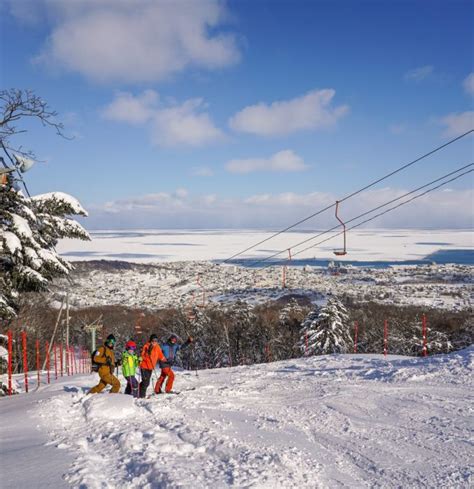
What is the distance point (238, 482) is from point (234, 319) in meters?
58.0

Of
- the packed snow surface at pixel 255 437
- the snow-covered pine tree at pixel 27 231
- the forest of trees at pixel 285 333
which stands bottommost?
the forest of trees at pixel 285 333

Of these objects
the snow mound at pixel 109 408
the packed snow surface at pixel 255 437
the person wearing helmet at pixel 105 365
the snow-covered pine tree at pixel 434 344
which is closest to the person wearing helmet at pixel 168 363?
the packed snow surface at pixel 255 437

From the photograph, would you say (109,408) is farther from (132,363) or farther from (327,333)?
(327,333)

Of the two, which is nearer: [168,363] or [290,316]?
[168,363]

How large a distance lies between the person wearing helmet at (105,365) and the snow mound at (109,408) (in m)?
1.47

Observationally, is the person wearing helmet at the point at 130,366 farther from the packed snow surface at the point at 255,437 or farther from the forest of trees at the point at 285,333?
the forest of trees at the point at 285,333

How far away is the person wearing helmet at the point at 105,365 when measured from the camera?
34.6 ft

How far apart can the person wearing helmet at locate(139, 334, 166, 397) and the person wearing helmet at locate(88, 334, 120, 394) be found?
673mm

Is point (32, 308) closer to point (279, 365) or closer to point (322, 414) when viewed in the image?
point (279, 365)

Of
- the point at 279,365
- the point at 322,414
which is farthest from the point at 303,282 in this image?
the point at 322,414

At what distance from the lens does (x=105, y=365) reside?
1064 cm

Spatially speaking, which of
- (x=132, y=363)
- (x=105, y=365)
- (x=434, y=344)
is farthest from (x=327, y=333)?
(x=105, y=365)

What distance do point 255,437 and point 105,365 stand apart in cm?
521

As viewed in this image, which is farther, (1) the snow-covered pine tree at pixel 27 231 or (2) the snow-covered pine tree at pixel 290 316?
(2) the snow-covered pine tree at pixel 290 316
